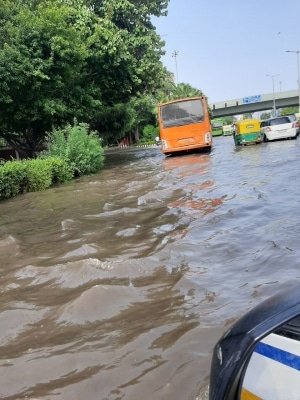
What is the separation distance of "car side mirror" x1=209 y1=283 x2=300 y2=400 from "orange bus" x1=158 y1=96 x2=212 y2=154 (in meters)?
20.6

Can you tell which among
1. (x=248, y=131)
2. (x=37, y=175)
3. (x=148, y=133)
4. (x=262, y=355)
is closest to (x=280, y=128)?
Answer: (x=248, y=131)

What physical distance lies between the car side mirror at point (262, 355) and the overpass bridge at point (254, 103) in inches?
3334

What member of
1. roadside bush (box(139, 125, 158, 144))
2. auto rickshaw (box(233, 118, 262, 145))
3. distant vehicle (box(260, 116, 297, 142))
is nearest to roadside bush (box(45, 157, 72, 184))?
auto rickshaw (box(233, 118, 262, 145))

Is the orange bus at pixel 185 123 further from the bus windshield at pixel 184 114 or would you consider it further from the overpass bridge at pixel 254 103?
the overpass bridge at pixel 254 103

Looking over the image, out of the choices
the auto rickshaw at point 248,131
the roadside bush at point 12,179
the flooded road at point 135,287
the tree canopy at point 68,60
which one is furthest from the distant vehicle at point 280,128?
the flooded road at point 135,287

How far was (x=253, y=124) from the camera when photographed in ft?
83.7

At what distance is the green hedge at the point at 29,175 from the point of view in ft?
47.6

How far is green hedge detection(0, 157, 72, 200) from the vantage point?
14.5 meters

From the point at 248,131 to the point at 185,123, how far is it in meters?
5.19

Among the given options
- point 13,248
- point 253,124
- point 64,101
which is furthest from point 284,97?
point 13,248

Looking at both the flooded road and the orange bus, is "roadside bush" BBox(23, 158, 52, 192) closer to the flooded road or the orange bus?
the flooded road

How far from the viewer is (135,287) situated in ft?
16.0

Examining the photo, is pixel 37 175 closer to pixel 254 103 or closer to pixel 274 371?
pixel 274 371

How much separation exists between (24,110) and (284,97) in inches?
2742
